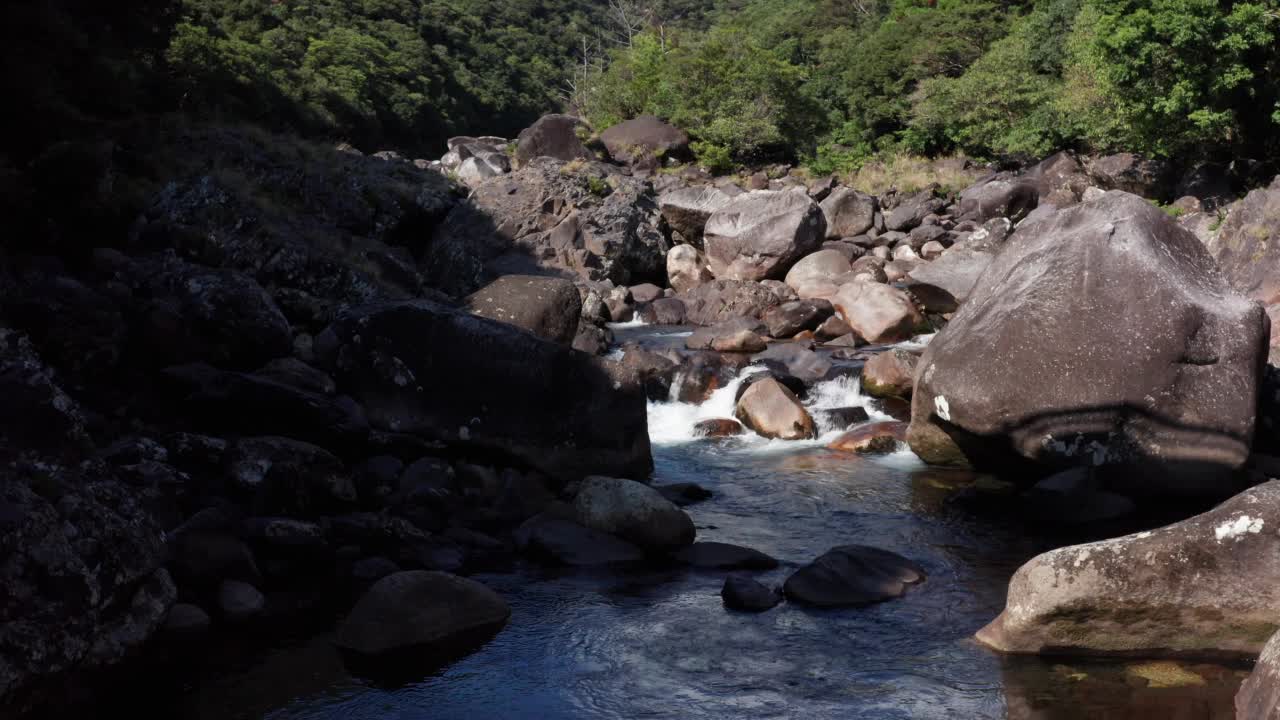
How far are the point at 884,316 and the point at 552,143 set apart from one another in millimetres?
21508

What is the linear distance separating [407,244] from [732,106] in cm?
2037

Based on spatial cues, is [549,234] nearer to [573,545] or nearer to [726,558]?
[573,545]

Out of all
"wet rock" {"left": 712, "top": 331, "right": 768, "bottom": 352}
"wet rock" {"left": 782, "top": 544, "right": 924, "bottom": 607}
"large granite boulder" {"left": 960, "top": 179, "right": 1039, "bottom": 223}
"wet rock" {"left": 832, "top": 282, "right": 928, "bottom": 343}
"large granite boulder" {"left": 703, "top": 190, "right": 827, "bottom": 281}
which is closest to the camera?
"wet rock" {"left": 782, "top": 544, "right": 924, "bottom": 607}

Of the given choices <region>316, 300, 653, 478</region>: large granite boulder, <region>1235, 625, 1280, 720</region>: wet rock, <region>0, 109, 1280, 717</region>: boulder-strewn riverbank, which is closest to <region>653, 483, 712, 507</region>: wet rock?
<region>0, 109, 1280, 717</region>: boulder-strewn riverbank

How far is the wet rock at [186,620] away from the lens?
794 cm

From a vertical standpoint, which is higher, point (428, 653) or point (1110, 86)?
point (1110, 86)

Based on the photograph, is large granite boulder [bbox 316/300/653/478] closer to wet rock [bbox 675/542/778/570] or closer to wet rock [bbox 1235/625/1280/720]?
wet rock [bbox 675/542/778/570]

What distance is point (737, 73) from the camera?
44.8 meters

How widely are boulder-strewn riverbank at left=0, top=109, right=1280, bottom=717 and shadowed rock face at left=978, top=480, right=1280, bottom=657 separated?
2cm

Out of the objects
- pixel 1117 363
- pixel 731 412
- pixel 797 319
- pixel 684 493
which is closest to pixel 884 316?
pixel 797 319

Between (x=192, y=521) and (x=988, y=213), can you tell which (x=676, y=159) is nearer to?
(x=988, y=213)

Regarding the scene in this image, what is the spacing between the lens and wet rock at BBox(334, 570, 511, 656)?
314 inches

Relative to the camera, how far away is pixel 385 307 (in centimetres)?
1226

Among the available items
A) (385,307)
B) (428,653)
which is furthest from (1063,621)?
(385,307)
